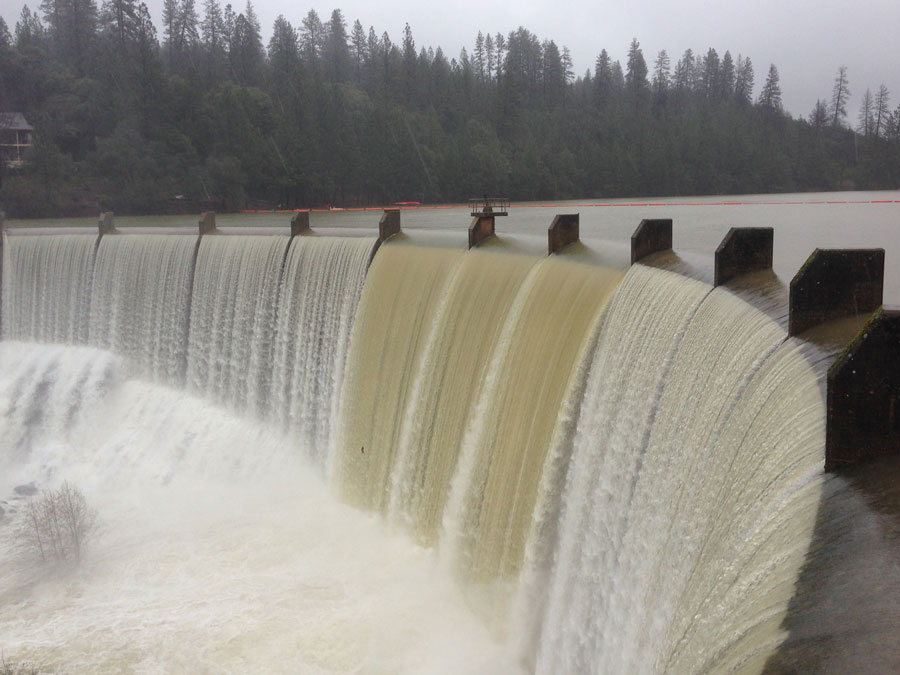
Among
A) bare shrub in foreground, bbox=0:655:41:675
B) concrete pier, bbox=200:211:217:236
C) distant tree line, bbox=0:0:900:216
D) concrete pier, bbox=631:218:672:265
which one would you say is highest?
distant tree line, bbox=0:0:900:216

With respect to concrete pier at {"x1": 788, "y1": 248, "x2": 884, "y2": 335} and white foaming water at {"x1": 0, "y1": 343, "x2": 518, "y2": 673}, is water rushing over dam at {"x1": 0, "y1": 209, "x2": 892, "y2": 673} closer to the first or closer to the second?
white foaming water at {"x1": 0, "y1": 343, "x2": 518, "y2": 673}

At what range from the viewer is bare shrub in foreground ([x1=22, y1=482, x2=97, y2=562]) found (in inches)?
617

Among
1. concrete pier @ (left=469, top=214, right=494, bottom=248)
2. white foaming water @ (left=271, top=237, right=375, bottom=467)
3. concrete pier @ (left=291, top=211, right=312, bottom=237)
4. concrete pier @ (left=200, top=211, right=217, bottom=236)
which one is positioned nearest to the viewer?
concrete pier @ (left=469, top=214, right=494, bottom=248)

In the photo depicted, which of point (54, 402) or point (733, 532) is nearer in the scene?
point (733, 532)

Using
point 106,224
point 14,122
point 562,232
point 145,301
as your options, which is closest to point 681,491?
point 562,232

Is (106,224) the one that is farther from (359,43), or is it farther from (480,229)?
(359,43)

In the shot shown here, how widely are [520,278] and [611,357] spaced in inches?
151

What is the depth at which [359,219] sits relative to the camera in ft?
130

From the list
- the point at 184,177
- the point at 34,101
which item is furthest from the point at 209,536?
the point at 34,101

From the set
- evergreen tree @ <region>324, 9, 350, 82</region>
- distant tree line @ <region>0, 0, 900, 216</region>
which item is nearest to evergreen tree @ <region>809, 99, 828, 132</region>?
distant tree line @ <region>0, 0, 900, 216</region>

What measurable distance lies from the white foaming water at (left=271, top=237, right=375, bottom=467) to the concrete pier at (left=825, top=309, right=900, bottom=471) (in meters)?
13.3

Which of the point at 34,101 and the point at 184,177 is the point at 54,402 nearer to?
the point at 184,177

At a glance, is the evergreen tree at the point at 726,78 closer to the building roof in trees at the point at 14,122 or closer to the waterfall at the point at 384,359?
the building roof in trees at the point at 14,122

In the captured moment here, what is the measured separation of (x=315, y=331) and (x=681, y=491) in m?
12.7
